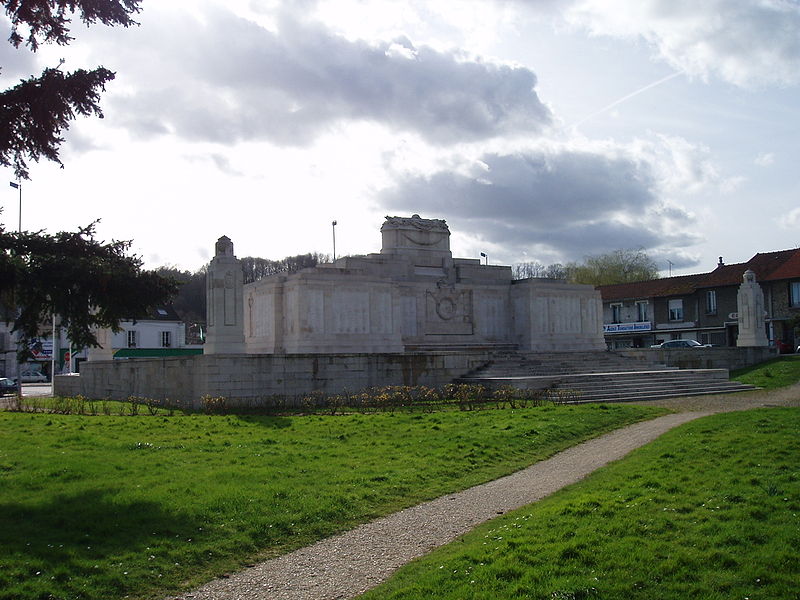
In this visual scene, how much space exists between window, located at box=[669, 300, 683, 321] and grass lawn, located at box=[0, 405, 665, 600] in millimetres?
43134

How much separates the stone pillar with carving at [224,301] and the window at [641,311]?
1737 inches

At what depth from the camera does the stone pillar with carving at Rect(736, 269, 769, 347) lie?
3678 centimetres

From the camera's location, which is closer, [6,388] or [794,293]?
[6,388]

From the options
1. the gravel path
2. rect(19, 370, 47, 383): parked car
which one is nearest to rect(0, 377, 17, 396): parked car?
rect(19, 370, 47, 383): parked car

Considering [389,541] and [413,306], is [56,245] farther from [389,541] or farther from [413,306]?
[413,306]

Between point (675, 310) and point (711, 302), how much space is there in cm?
348

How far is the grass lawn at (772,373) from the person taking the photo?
29000 millimetres

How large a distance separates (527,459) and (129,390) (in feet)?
60.0

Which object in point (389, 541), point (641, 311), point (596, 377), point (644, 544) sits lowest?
point (389, 541)

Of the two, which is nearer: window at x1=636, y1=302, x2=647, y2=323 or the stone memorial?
the stone memorial

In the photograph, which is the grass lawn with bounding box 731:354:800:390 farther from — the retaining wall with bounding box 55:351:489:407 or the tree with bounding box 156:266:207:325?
the tree with bounding box 156:266:207:325

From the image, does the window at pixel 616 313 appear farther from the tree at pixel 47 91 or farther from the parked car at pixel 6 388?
the tree at pixel 47 91

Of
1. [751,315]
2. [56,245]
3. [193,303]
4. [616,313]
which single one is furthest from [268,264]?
[56,245]

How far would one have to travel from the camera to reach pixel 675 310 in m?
58.5
